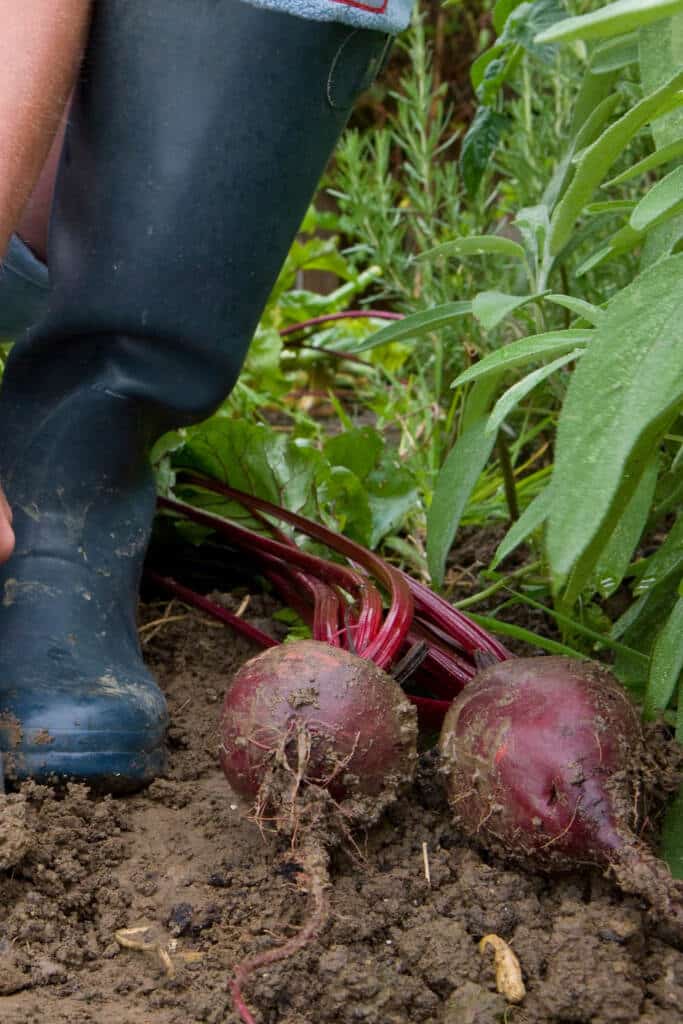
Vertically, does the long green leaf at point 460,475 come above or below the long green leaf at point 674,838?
above

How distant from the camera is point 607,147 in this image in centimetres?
103

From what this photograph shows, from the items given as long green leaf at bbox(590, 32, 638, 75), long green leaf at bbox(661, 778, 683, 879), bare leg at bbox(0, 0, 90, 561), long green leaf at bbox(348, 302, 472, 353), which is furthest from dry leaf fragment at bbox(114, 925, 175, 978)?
long green leaf at bbox(590, 32, 638, 75)

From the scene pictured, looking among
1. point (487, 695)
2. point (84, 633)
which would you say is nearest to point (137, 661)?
point (84, 633)

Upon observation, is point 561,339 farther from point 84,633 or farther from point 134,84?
point 84,633

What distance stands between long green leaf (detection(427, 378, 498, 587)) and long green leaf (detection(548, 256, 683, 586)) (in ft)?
1.82

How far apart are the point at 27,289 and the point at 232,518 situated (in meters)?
0.47

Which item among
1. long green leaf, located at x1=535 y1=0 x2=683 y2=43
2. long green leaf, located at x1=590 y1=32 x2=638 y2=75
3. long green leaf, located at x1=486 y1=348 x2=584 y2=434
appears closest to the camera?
long green leaf, located at x1=535 y1=0 x2=683 y2=43

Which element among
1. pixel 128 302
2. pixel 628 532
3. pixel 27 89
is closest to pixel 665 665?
pixel 628 532

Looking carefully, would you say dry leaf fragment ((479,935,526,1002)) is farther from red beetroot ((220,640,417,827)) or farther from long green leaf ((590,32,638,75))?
long green leaf ((590,32,638,75))

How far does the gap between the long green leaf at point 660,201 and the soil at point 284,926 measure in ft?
1.95

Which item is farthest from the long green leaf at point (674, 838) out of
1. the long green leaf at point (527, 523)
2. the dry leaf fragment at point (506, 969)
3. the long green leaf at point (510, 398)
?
the long green leaf at point (510, 398)

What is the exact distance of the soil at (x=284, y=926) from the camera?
36.3 inches

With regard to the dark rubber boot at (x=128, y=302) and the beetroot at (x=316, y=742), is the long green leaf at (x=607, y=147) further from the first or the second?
the beetroot at (x=316, y=742)

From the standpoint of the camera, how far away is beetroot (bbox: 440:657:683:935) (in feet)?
3.40
